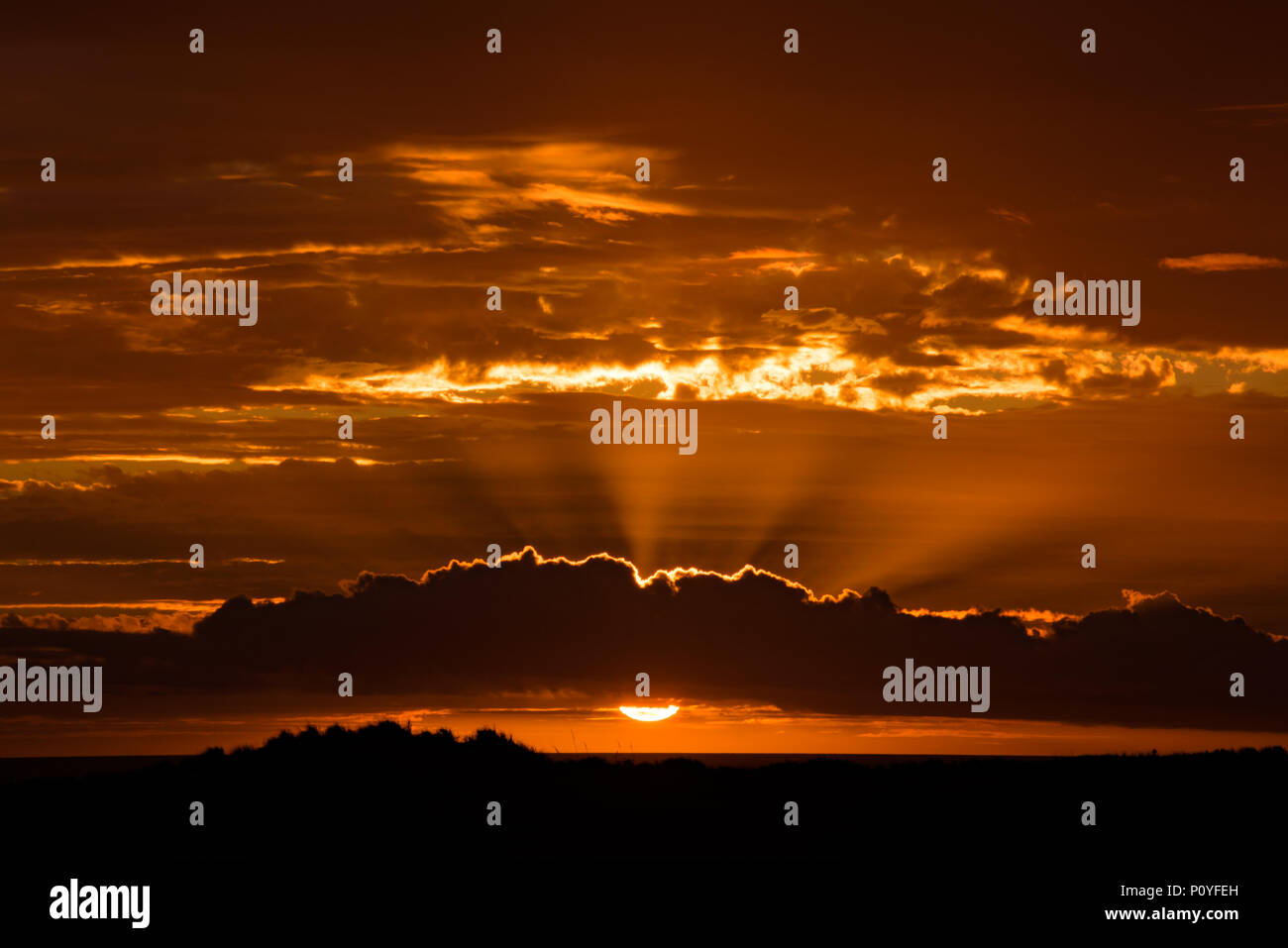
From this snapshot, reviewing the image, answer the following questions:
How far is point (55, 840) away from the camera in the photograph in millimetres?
67625

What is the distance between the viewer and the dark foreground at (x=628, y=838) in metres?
54.4

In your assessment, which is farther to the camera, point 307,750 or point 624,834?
point 307,750

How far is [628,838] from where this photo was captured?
6888 cm

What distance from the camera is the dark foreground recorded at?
5444cm

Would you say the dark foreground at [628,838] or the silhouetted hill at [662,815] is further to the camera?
the silhouetted hill at [662,815]

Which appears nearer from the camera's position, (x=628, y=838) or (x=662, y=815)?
(x=628, y=838)

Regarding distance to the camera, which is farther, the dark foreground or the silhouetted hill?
the silhouetted hill
